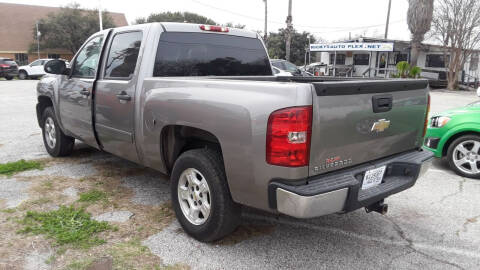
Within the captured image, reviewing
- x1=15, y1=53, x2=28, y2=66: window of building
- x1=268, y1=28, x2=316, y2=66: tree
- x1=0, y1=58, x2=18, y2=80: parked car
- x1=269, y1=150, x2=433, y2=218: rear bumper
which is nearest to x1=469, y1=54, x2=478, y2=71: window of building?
x1=268, y1=28, x2=316, y2=66: tree

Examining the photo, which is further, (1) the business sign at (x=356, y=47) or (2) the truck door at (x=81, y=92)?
(1) the business sign at (x=356, y=47)

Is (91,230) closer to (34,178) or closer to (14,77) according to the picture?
(34,178)

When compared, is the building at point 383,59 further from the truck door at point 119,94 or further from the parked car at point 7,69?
the truck door at point 119,94

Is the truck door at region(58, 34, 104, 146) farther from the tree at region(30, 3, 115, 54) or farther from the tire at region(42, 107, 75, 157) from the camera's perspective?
the tree at region(30, 3, 115, 54)

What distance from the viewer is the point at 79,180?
484 centimetres

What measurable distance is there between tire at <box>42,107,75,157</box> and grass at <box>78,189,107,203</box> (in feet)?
5.35

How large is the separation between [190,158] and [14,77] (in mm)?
32687

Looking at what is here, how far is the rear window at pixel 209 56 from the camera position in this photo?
12.5 feet

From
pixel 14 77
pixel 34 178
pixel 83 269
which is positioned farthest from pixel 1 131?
pixel 14 77

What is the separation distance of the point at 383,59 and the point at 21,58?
42.7m

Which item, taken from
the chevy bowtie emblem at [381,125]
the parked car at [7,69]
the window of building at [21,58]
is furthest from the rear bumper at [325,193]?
the window of building at [21,58]

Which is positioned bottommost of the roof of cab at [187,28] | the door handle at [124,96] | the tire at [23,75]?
the tire at [23,75]

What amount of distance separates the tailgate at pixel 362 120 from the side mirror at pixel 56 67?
12.6 feet

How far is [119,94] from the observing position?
3.91 meters
